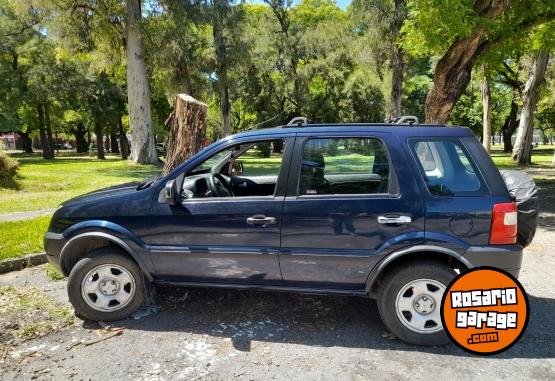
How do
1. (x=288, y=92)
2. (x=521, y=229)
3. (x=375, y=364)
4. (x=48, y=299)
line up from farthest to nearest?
(x=288, y=92) → (x=48, y=299) → (x=521, y=229) → (x=375, y=364)

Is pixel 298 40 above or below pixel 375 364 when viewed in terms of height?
above

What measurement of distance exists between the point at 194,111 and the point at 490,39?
26.0 feet

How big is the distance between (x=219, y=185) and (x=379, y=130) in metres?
1.69

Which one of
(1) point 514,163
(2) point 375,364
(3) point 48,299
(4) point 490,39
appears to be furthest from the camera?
(1) point 514,163

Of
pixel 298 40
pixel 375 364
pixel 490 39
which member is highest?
pixel 298 40

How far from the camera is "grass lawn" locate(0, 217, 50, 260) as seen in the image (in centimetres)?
616

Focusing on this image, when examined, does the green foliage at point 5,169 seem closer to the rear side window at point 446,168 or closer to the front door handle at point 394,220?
the front door handle at point 394,220

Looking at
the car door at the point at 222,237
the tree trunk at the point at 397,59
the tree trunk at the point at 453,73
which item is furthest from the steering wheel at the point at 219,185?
the tree trunk at the point at 397,59

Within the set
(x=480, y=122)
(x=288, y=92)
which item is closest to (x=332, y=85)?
(x=288, y=92)

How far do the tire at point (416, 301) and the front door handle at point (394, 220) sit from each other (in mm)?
386

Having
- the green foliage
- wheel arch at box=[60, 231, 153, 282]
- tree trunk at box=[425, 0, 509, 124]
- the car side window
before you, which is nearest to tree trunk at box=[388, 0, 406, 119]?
tree trunk at box=[425, 0, 509, 124]

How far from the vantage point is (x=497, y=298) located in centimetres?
342

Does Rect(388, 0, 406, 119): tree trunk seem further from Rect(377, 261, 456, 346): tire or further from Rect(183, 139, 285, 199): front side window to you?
Rect(377, 261, 456, 346): tire

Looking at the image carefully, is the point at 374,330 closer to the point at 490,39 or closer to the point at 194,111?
the point at 194,111
